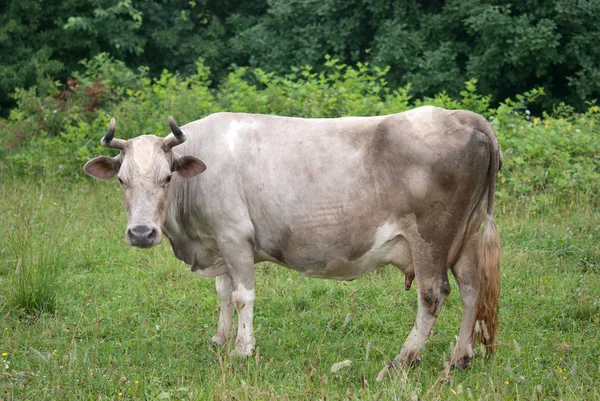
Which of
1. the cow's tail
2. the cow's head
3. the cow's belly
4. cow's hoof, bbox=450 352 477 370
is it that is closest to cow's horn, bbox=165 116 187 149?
the cow's head

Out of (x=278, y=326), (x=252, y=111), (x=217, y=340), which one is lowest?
(x=252, y=111)

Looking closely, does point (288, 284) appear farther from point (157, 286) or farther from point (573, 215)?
point (573, 215)

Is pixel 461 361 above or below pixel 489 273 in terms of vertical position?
below

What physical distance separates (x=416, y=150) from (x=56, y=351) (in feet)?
9.74

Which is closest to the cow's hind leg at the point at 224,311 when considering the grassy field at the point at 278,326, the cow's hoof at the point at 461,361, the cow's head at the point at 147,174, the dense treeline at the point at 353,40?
the grassy field at the point at 278,326

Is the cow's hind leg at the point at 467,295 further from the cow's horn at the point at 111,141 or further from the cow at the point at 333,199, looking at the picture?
the cow's horn at the point at 111,141

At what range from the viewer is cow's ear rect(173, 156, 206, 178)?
5.54m

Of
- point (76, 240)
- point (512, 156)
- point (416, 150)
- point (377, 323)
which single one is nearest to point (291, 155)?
point (416, 150)

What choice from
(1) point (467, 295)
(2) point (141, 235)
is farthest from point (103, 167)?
(1) point (467, 295)

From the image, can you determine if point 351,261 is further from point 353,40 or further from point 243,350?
point 353,40

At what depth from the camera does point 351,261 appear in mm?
5723

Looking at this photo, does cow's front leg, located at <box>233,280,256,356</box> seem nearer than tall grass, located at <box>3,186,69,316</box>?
Yes

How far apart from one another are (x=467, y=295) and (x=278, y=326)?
169 cm

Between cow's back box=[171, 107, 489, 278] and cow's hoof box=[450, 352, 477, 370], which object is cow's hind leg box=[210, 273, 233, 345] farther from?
cow's hoof box=[450, 352, 477, 370]
